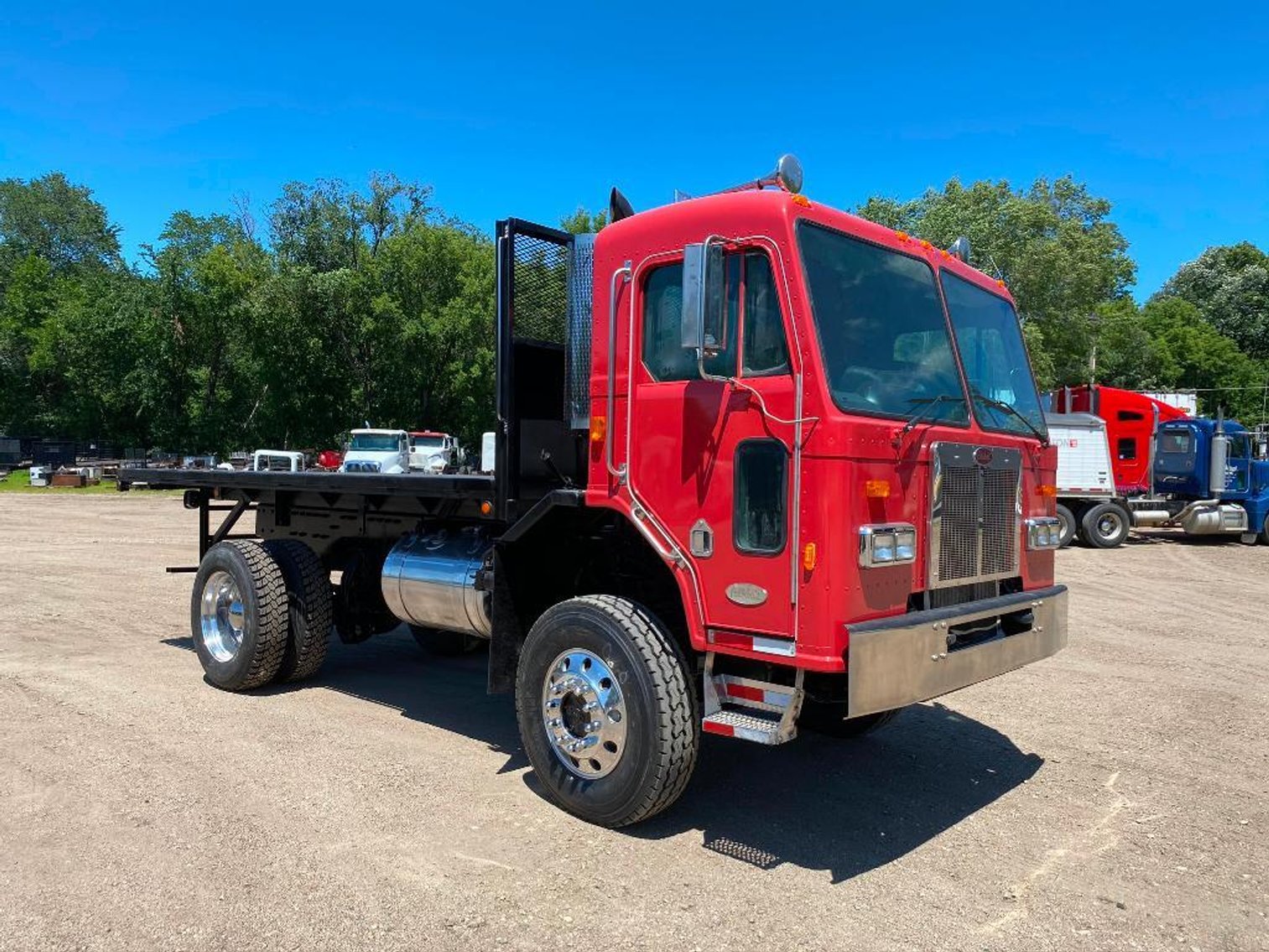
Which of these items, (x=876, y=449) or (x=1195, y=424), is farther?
(x=1195, y=424)

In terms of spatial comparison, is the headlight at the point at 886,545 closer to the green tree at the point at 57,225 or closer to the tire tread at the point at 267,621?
the tire tread at the point at 267,621

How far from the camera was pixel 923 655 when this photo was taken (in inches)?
153

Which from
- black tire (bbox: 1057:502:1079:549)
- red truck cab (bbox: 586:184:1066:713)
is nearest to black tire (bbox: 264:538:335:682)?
red truck cab (bbox: 586:184:1066:713)

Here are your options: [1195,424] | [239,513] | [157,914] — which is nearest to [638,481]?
[157,914]

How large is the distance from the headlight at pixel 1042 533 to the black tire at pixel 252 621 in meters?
4.99

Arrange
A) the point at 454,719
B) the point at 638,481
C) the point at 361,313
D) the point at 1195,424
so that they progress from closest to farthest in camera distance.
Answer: the point at 638,481
the point at 454,719
the point at 1195,424
the point at 361,313

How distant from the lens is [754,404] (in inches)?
157

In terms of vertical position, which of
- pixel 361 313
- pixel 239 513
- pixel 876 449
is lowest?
pixel 239 513

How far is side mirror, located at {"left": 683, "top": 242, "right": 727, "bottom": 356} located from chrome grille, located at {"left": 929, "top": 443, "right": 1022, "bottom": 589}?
117cm

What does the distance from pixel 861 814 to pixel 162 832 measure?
3318 mm

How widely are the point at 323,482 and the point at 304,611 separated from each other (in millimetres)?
1051

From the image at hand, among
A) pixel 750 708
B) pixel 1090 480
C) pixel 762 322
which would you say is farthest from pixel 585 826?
pixel 1090 480

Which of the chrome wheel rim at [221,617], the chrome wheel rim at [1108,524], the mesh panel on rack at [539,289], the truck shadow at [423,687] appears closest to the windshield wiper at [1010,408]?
the mesh panel on rack at [539,289]

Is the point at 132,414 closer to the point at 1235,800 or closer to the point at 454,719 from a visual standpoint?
the point at 454,719
